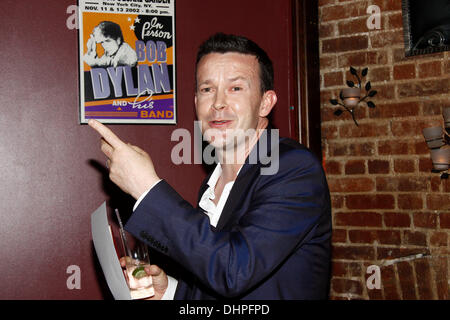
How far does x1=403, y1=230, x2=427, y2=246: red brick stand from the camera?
7.56ft

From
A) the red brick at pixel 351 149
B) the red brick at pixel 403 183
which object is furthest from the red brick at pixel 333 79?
the red brick at pixel 403 183

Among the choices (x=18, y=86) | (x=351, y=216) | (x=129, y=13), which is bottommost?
(x=351, y=216)

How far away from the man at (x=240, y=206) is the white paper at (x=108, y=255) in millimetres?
69

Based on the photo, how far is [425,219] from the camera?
2307mm

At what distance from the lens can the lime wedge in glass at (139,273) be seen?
118 centimetres

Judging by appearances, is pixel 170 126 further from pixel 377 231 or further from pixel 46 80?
pixel 377 231

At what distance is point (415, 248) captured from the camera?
231 centimetres

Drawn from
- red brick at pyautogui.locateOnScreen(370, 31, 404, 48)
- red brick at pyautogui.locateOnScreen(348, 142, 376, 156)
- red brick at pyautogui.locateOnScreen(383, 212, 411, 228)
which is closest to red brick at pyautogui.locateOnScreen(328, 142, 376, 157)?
red brick at pyautogui.locateOnScreen(348, 142, 376, 156)

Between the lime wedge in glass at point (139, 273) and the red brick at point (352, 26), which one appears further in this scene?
the red brick at point (352, 26)

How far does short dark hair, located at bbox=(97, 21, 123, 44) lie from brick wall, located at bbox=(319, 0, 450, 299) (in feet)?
3.84

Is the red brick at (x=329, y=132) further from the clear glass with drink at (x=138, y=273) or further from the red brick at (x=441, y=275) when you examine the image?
the clear glass with drink at (x=138, y=273)

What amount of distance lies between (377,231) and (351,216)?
159mm

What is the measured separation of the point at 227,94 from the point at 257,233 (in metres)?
0.48
